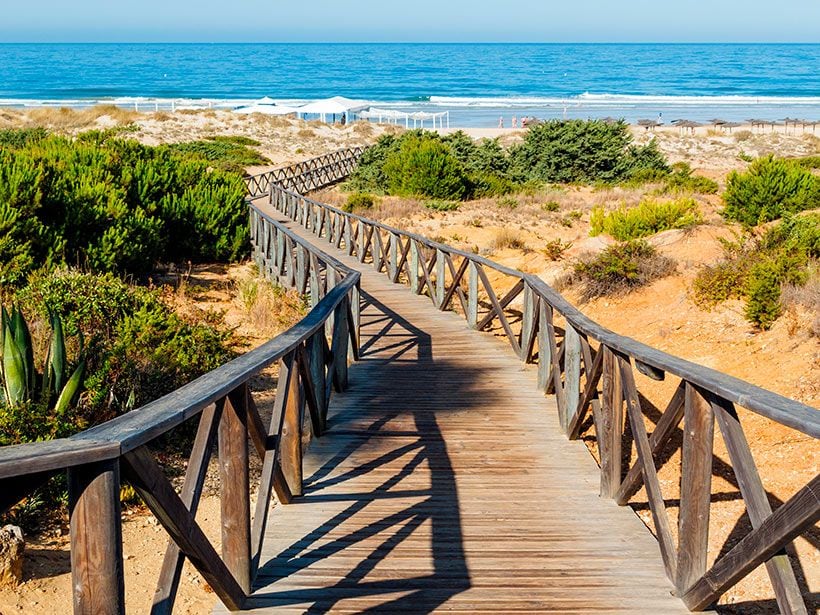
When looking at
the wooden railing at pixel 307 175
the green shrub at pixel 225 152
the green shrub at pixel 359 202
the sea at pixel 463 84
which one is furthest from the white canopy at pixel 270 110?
the green shrub at pixel 359 202

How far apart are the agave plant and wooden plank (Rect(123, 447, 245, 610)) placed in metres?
3.30

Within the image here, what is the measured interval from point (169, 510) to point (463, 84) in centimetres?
10343

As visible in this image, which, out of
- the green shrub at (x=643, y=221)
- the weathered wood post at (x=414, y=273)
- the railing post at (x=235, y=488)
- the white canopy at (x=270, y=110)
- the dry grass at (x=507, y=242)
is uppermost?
the railing post at (x=235, y=488)

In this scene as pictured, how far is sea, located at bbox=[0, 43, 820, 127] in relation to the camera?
76562 mm

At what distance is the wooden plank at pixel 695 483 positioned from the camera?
3402mm

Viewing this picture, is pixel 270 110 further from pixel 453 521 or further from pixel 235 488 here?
pixel 235 488

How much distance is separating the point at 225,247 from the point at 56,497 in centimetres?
1275

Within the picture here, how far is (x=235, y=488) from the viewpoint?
11.3ft

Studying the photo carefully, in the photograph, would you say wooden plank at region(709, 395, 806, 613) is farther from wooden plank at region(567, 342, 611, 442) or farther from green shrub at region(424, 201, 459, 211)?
green shrub at region(424, 201, 459, 211)

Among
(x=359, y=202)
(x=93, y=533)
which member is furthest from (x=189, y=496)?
(x=359, y=202)

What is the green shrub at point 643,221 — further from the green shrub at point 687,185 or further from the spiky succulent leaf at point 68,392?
the spiky succulent leaf at point 68,392

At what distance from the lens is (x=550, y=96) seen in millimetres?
90938

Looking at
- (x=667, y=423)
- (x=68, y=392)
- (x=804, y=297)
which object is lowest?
(x=68, y=392)

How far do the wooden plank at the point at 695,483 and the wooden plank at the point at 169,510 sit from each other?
6.09 feet
